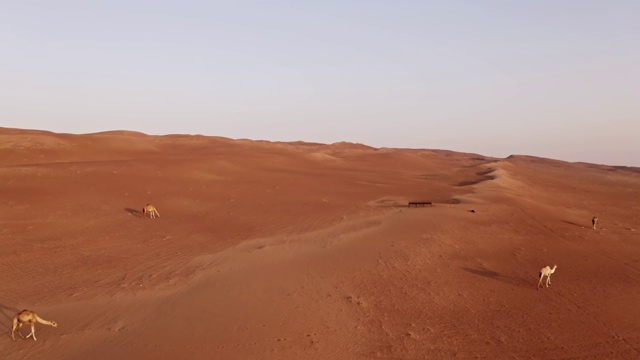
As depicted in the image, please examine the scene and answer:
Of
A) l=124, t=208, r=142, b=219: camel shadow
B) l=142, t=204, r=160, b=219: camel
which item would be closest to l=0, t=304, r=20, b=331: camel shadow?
l=142, t=204, r=160, b=219: camel

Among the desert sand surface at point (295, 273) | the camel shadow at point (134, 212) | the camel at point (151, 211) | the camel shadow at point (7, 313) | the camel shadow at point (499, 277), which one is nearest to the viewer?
the desert sand surface at point (295, 273)

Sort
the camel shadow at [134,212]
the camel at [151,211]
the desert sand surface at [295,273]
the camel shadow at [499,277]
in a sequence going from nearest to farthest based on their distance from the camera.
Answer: the desert sand surface at [295,273] → the camel shadow at [499,277] → the camel at [151,211] → the camel shadow at [134,212]

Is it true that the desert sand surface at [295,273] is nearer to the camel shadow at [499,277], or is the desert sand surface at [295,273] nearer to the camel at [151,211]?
the camel shadow at [499,277]

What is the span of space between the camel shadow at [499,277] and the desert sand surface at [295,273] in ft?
0.30

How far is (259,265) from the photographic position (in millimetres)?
13586

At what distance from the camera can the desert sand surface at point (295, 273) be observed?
30.1 ft

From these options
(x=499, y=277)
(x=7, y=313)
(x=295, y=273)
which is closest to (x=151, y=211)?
(x=7, y=313)

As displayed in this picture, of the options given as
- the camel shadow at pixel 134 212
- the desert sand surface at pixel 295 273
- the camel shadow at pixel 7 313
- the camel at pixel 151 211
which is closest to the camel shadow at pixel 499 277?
the desert sand surface at pixel 295 273

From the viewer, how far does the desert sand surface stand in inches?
361

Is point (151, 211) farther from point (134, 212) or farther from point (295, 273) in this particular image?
point (295, 273)

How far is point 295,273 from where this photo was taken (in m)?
12.9

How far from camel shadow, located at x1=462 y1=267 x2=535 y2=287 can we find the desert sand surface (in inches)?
3.6

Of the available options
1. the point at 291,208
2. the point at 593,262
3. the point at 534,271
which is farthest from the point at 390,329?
the point at 291,208

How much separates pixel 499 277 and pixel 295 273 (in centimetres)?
627
